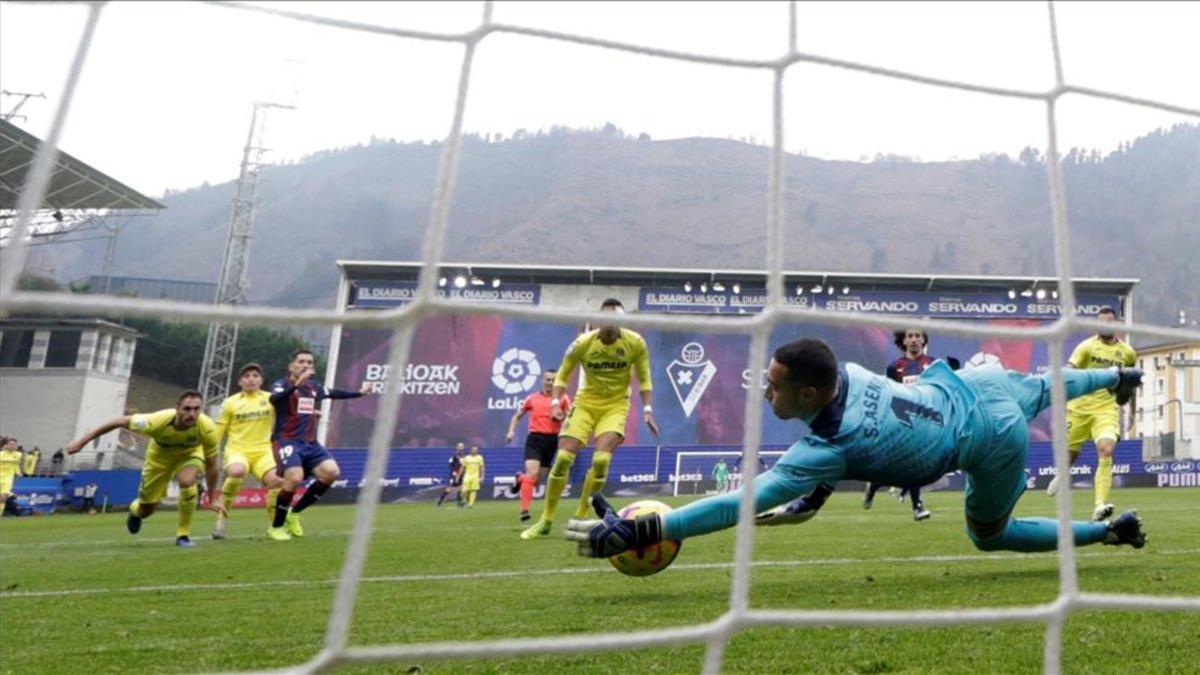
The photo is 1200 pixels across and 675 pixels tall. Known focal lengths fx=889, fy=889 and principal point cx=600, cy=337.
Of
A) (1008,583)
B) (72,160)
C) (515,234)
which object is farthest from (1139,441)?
(72,160)

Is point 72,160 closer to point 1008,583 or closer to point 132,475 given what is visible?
point 1008,583

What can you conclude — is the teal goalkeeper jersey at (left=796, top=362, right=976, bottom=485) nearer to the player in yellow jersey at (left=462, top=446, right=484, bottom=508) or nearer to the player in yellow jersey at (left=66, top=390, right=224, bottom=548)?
the player in yellow jersey at (left=66, top=390, right=224, bottom=548)

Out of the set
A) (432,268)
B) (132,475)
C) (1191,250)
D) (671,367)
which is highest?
(671,367)

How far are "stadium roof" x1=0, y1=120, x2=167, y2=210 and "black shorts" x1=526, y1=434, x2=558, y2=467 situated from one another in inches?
141

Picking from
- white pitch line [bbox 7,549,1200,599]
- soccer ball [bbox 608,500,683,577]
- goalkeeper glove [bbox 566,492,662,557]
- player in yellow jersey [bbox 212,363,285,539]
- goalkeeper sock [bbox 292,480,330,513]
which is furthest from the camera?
player in yellow jersey [bbox 212,363,285,539]

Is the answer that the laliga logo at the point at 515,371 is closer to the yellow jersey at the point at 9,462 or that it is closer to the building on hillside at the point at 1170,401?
the yellow jersey at the point at 9,462

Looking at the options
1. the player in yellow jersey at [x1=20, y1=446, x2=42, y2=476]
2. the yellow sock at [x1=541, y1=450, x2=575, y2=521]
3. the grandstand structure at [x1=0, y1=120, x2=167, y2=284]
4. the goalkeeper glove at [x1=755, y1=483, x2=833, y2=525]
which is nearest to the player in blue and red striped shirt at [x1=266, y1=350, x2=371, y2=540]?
the grandstand structure at [x1=0, y1=120, x2=167, y2=284]

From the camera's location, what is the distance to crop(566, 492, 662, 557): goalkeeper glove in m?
2.81

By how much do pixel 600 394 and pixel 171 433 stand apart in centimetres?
359

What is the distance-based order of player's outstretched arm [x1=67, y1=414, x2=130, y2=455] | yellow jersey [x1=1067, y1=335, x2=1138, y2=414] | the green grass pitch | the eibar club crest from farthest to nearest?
the eibar club crest
yellow jersey [x1=1067, y1=335, x2=1138, y2=414]
player's outstretched arm [x1=67, y1=414, x2=130, y2=455]
the green grass pitch

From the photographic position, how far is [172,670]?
2711 millimetres

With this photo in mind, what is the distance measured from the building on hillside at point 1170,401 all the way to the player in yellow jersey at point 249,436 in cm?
701

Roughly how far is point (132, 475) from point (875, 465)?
62.2ft

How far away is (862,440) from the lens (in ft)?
9.33
